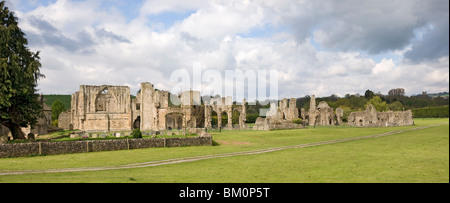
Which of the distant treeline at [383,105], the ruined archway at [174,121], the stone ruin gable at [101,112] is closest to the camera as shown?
the stone ruin gable at [101,112]

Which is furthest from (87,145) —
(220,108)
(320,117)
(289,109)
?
(320,117)

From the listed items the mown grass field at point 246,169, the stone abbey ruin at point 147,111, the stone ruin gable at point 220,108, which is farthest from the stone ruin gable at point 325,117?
the mown grass field at point 246,169

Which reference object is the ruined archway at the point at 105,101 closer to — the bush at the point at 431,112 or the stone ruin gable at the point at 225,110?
the stone ruin gable at the point at 225,110

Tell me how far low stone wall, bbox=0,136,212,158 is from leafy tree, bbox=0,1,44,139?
634 centimetres

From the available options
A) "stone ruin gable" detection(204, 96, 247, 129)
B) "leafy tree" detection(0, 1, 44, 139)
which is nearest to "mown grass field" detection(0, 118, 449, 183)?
"leafy tree" detection(0, 1, 44, 139)

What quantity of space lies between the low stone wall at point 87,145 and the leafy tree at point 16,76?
6.34 meters

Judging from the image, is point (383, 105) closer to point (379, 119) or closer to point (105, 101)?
point (379, 119)

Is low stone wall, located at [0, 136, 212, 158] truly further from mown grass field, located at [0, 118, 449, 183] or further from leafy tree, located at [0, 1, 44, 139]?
leafy tree, located at [0, 1, 44, 139]

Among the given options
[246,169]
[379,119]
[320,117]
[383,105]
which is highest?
[383,105]

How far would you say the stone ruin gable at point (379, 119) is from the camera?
5845cm

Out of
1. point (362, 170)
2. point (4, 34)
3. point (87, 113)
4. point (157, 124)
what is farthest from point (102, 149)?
point (87, 113)

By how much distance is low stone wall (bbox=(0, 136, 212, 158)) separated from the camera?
2066 centimetres

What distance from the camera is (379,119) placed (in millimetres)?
63406

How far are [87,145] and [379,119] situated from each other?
59.1m
